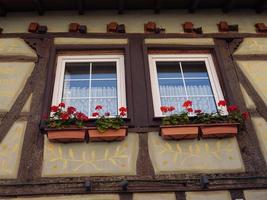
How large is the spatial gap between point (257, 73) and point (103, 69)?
7.20 ft

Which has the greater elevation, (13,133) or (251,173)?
(13,133)

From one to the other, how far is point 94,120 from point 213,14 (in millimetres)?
2789

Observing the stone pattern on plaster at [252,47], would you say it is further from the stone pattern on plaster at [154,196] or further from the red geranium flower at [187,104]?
the stone pattern on plaster at [154,196]

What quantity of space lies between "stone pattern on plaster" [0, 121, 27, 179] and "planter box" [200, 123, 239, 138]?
7.13 feet

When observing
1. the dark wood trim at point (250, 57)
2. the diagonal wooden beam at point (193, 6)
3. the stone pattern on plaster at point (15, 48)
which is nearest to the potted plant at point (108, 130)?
the stone pattern on plaster at point (15, 48)

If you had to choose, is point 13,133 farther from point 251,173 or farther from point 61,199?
point 251,173

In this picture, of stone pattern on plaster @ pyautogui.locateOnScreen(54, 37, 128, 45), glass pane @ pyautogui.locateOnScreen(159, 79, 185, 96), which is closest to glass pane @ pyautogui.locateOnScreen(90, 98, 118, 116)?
glass pane @ pyautogui.locateOnScreen(159, 79, 185, 96)

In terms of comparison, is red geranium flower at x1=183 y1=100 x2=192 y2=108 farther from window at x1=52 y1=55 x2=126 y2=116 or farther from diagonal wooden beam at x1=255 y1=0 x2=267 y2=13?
diagonal wooden beam at x1=255 y1=0 x2=267 y2=13

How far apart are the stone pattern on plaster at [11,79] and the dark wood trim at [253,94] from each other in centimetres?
291

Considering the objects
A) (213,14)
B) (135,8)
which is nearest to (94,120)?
(135,8)

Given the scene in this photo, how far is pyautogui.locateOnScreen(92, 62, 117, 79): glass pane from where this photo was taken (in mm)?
5273

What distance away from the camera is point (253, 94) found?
490cm

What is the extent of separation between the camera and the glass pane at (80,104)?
→ 188 inches

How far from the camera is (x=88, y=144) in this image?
14.1ft
